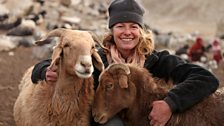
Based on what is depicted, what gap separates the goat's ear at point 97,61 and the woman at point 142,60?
16.6 inches

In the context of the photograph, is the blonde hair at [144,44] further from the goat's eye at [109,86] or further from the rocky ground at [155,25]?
the rocky ground at [155,25]

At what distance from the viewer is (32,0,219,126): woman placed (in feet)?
18.2

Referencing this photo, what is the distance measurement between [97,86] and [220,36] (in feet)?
49.0

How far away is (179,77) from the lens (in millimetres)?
5875

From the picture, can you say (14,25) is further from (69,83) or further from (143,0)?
(143,0)

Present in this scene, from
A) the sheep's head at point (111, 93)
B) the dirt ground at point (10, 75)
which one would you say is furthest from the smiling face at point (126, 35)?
the dirt ground at point (10, 75)

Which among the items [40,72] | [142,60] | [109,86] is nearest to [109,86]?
[109,86]

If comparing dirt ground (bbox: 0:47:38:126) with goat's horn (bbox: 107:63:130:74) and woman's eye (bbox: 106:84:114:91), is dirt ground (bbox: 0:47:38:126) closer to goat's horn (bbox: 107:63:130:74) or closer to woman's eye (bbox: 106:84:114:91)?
woman's eye (bbox: 106:84:114:91)

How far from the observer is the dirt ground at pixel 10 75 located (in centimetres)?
807

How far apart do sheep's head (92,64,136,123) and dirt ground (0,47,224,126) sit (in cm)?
239

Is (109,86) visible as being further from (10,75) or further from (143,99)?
(10,75)

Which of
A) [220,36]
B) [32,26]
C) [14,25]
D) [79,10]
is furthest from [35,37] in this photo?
[220,36]

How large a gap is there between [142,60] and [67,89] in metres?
1.12

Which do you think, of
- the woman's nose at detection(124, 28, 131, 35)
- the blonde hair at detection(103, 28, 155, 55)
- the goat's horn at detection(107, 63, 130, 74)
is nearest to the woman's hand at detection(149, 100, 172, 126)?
A: the goat's horn at detection(107, 63, 130, 74)
